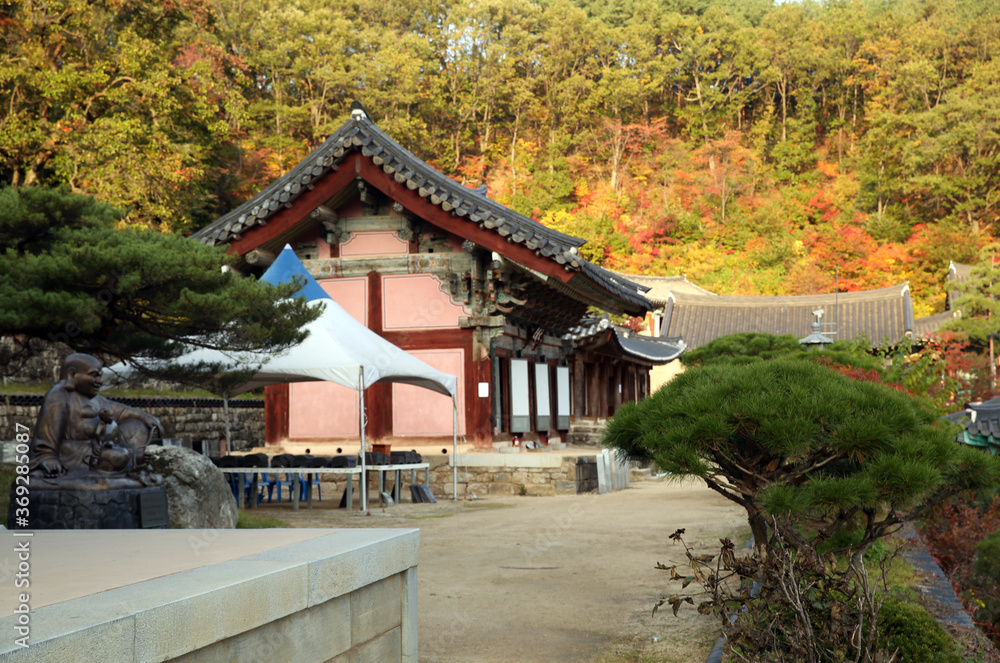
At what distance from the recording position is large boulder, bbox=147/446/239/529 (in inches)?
324

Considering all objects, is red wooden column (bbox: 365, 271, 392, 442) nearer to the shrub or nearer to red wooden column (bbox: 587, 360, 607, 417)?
red wooden column (bbox: 587, 360, 607, 417)

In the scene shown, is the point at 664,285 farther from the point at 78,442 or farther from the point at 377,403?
the point at 78,442

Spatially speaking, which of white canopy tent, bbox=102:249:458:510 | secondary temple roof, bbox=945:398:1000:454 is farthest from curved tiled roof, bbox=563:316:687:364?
secondary temple roof, bbox=945:398:1000:454

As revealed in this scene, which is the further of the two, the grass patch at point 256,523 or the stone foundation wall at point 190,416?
the stone foundation wall at point 190,416

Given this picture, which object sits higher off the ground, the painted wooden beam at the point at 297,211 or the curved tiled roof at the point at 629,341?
the painted wooden beam at the point at 297,211

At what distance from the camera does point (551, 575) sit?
7688 mm

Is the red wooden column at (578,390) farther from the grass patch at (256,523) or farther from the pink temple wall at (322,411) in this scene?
the grass patch at (256,523)

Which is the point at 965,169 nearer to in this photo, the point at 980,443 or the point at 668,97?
the point at 668,97

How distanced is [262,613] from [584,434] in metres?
20.4

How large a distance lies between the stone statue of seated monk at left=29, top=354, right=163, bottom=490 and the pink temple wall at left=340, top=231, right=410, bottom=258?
10398 millimetres

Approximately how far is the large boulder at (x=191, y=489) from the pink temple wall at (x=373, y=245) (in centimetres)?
866

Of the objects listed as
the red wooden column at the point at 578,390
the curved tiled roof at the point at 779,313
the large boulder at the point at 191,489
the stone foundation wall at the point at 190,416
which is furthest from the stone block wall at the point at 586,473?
the curved tiled roof at the point at 779,313

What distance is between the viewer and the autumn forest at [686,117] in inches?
1542

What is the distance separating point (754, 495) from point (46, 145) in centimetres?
1920
